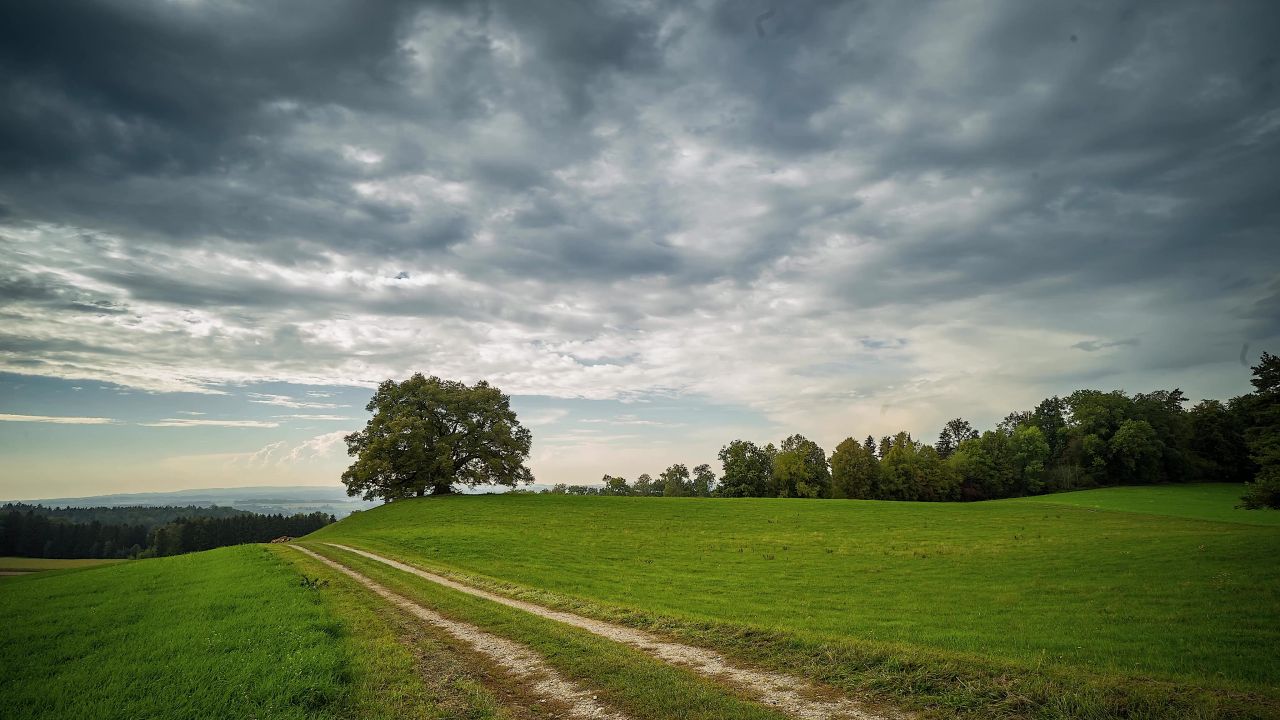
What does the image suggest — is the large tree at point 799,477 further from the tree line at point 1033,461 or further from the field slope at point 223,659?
the field slope at point 223,659

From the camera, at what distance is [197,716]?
8008 mm

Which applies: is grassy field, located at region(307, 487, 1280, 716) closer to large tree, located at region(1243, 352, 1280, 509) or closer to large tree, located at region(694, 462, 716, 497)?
large tree, located at region(1243, 352, 1280, 509)

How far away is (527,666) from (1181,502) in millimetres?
74208

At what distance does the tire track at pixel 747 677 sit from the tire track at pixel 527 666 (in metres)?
2.07

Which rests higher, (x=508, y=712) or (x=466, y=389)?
(x=466, y=389)

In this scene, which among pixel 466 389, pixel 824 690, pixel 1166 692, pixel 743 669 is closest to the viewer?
pixel 1166 692

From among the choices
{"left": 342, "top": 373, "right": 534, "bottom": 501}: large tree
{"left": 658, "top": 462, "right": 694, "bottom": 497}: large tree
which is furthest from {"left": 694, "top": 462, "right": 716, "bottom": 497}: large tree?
{"left": 342, "top": 373, "right": 534, "bottom": 501}: large tree

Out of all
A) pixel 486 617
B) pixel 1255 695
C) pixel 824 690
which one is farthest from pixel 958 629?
pixel 486 617

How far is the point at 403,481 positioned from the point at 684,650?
6068 centimetres

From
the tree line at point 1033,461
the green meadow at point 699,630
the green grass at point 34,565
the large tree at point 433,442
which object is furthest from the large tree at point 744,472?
the green grass at point 34,565

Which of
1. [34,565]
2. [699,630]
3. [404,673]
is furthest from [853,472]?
[34,565]

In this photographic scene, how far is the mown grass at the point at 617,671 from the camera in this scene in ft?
25.2

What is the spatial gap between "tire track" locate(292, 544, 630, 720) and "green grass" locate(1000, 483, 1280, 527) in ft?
163

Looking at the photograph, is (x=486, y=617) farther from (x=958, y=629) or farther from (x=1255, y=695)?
(x=1255, y=695)
